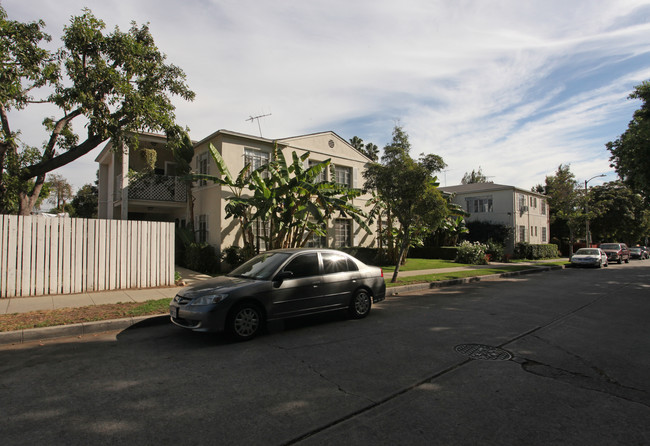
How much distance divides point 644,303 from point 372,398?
10647mm

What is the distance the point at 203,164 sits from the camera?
717 inches

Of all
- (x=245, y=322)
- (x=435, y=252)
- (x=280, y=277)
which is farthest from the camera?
(x=435, y=252)

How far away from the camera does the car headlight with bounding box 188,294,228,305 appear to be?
19.2 feet

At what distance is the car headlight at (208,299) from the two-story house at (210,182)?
10178mm

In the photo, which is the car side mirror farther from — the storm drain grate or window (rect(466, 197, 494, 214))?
window (rect(466, 197, 494, 214))

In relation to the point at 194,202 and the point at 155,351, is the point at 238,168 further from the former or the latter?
the point at 155,351

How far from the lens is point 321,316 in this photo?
314 inches

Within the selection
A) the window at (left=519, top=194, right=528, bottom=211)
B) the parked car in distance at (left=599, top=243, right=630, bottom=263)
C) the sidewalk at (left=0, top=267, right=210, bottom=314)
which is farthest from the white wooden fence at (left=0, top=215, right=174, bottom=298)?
the parked car in distance at (left=599, top=243, right=630, bottom=263)

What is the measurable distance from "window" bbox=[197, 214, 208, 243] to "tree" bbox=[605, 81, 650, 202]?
65.4 ft

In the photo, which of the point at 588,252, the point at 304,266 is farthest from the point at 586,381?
the point at 588,252

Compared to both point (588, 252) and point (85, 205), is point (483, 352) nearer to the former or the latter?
point (588, 252)

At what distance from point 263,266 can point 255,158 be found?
11268 mm

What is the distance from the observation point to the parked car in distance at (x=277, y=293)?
5.86m

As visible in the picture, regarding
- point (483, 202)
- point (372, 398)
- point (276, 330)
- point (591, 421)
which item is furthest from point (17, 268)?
point (483, 202)
